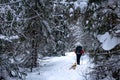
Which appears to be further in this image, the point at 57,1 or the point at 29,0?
the point at 57,1

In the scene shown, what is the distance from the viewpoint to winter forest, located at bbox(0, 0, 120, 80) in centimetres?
709

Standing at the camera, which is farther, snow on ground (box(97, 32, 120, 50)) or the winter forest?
the winter forest

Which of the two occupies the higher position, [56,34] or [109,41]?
[109,41]

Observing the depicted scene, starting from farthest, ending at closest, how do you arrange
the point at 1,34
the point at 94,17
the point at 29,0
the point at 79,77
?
the point at 29,0 → the point at 79,77 → the point at 1,34 → the point at 94,17

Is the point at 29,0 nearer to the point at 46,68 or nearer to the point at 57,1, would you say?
the point at 57,1

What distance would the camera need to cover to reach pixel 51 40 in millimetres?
21750

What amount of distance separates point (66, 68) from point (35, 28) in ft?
12.1

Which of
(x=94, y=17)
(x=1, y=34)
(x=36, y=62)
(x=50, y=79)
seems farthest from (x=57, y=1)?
(x=94, y=17)

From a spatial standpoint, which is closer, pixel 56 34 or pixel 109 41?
pixel 109 41

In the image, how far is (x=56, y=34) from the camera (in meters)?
26.2

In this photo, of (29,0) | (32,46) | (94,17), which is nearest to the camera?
(94,17)

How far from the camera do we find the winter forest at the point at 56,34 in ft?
23.2

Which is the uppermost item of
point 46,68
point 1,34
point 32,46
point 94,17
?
point 94,17

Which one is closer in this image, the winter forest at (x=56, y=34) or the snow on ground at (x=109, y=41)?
the snow on ground at (x=109, y=41)
